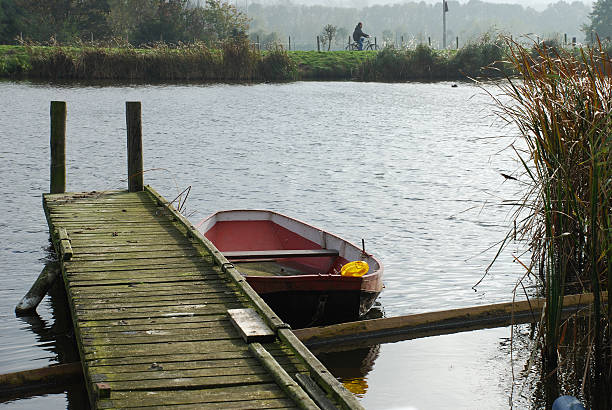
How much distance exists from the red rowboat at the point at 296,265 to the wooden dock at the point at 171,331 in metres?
0.64

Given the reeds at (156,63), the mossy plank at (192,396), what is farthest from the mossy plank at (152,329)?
the reeds at (156,63)

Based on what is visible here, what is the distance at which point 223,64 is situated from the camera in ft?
136

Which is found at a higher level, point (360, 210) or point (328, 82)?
point (328, 82)

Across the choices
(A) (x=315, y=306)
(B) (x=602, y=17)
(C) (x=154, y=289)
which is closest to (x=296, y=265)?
(A) (x=315, y=306)

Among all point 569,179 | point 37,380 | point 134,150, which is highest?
point 569,179

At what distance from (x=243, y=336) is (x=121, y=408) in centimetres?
126

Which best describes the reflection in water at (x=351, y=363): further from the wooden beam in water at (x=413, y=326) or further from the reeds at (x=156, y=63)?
the reeds at (x=156, y=63)

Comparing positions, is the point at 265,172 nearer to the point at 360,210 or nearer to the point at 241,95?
the point at 360,210

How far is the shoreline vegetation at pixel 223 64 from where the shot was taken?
3953 centimetres

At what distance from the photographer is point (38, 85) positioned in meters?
36.2

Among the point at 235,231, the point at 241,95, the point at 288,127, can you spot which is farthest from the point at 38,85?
the point at 235,231

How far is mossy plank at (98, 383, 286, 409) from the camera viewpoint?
4.94 m

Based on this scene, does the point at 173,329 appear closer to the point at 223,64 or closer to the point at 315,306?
the point at 315,306

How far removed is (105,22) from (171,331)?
195 ft
